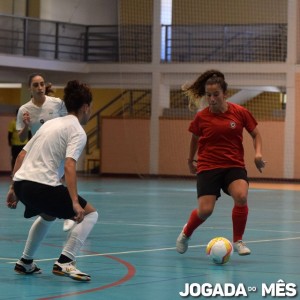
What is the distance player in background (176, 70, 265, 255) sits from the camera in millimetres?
9602

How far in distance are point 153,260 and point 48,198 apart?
6.44ft

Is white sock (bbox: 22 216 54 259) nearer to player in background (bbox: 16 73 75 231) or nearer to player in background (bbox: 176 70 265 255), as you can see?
player in background (bbox: 176 70 265 255)

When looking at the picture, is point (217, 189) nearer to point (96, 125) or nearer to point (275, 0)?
point (275, 0)

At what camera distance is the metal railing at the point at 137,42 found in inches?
1313

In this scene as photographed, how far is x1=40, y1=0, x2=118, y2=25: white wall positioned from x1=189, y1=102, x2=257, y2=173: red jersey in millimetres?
25736

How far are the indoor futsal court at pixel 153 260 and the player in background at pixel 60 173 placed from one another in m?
0.45

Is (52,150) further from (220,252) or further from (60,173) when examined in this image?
(220,252)

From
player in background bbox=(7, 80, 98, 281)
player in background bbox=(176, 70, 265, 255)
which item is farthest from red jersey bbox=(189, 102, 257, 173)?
player in background bbox=(7, 80, 98, 281)

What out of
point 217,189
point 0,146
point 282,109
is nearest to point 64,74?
point 0,146

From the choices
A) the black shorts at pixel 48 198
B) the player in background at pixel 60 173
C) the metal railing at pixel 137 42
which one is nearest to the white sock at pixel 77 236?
the player in background at pixel 60 173

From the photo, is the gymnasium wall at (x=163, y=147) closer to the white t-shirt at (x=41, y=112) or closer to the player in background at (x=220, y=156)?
the white t-shirt at (x=41, y=112)

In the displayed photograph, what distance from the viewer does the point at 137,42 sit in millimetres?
35250

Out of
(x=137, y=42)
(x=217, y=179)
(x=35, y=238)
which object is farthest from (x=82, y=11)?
(x=35, y=238)

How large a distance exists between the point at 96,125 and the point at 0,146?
449 cm
